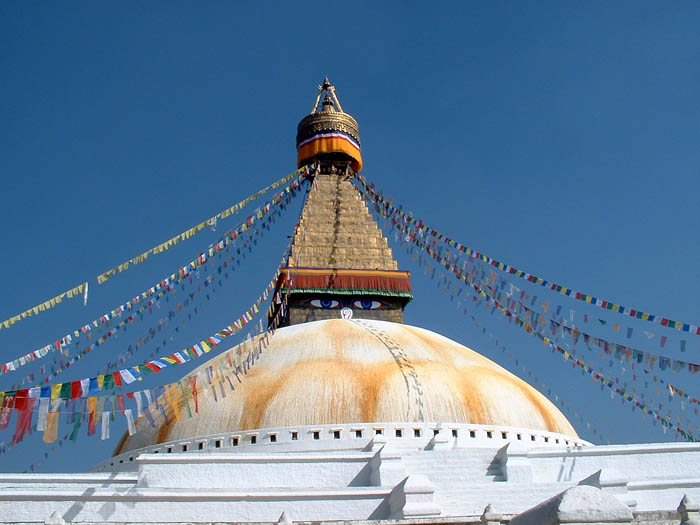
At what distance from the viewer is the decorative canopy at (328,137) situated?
23891 mm

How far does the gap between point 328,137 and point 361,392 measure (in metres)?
11.3

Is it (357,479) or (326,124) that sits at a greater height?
(326,124)

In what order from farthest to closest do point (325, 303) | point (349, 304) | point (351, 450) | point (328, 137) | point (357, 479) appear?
point (328, 137), point (349, 304), point (325, 303), point (351, 450), point (357, 479)

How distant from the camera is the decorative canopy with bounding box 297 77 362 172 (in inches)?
941

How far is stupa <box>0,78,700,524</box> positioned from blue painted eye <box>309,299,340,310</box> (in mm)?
29

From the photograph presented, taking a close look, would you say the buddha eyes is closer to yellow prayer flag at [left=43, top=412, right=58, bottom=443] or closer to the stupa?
the stupa

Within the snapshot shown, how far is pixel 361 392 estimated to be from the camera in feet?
48.1

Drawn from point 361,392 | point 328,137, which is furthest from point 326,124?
point 361,392

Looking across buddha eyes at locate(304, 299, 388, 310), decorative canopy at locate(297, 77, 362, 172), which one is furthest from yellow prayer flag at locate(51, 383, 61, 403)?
decorative canopy at locate(297, 77, 362, 172)

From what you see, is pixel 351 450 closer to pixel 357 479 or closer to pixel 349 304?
pixel 357 479

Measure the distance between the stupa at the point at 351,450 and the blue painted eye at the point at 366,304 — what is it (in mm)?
407

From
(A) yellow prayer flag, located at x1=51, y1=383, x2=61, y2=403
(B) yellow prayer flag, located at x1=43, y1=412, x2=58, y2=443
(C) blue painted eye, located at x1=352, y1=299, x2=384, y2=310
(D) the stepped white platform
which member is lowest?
(D) the stepped white platform

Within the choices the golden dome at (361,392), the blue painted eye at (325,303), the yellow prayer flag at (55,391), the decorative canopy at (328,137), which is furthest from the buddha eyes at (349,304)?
the yellow prayer flag at (55,391)

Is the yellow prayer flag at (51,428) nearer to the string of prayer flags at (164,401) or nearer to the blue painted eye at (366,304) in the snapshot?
the string of prayer flags at (164,401)
